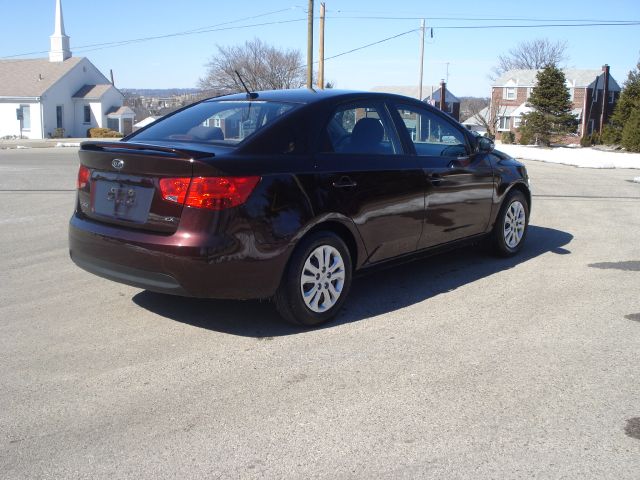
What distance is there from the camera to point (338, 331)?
496 cm

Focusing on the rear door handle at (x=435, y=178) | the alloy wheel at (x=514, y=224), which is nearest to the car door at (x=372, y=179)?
the rear door handle at (x=435, y=178)

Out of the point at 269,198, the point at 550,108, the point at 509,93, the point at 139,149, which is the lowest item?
the point at 269,198

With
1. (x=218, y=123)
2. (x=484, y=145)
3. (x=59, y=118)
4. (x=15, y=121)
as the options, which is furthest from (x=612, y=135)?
(x=15, y=121)

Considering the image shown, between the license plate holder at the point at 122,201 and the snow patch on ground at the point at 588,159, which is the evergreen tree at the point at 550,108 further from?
the license plate holder at the point at 122,201

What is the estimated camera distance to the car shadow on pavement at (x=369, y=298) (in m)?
5.09

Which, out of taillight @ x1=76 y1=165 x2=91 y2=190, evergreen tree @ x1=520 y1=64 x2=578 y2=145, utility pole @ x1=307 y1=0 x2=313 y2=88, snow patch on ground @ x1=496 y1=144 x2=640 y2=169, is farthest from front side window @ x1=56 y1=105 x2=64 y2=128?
taillight @ x1=76 y1=165 x2=91 y2=190

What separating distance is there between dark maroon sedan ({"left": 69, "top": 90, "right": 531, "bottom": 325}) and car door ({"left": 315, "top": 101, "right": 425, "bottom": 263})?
0.01 meters

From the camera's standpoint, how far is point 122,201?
4.68 metres

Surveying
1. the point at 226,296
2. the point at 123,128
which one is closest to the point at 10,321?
the point at 226,296

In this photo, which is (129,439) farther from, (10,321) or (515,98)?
(515,98)

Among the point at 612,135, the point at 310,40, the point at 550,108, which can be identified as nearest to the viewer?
the point at 310,40

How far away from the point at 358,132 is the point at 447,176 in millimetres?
1128

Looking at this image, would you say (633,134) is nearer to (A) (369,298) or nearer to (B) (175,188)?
(A) (369,298)

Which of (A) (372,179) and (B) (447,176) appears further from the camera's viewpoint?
(B) (447,176)
